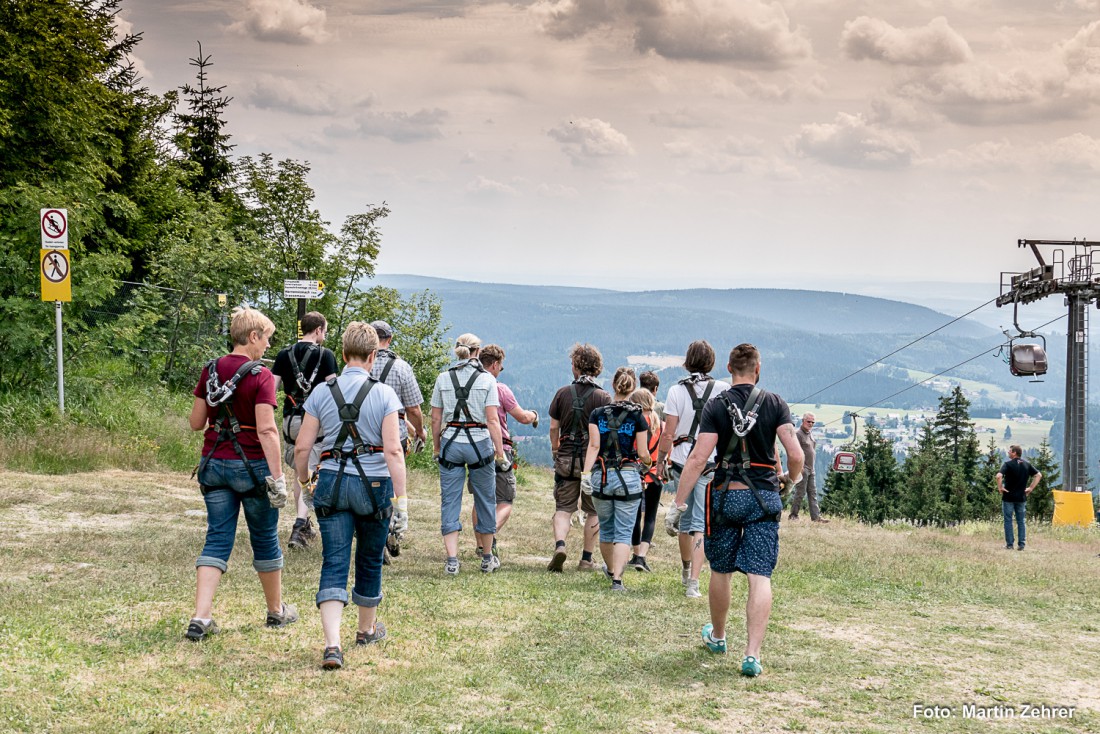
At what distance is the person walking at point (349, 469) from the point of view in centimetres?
582

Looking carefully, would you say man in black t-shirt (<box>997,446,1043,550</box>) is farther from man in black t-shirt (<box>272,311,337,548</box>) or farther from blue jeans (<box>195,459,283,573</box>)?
blue jeans (<box>195,459,283,573</box>)

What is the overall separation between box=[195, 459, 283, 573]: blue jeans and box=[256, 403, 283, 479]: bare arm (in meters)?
0.19

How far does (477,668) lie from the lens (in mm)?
6070

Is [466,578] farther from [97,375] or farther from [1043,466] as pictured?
[1043,466]

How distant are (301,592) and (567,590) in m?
2.29

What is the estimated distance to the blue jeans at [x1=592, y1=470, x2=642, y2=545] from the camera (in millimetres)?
8781

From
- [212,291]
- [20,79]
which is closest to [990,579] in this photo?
[212,291]

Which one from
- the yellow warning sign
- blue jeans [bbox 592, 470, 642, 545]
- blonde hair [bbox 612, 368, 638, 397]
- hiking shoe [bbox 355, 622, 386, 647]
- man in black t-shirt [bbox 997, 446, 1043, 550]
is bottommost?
man in black t-shirt [bbox 997, 446, 1043, 550]

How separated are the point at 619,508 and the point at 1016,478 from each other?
1261 cm

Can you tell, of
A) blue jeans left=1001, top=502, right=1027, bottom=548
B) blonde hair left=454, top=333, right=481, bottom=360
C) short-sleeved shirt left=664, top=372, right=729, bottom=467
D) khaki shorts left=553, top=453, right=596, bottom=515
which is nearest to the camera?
short-sleeved shirt left=664, top=372, right=729, bottom=467

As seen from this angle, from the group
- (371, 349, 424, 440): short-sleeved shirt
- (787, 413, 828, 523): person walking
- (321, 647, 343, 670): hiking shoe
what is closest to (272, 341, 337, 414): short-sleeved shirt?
(371, 349, 424, 440): short-sleeved shirt

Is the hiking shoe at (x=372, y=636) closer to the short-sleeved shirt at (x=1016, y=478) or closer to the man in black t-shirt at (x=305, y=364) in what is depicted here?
the man in black t-shirt at (x=305, y=364)

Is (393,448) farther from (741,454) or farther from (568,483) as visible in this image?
(568,483)

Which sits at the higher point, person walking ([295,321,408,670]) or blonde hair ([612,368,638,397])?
blonde hair ([612,368,638,397])
